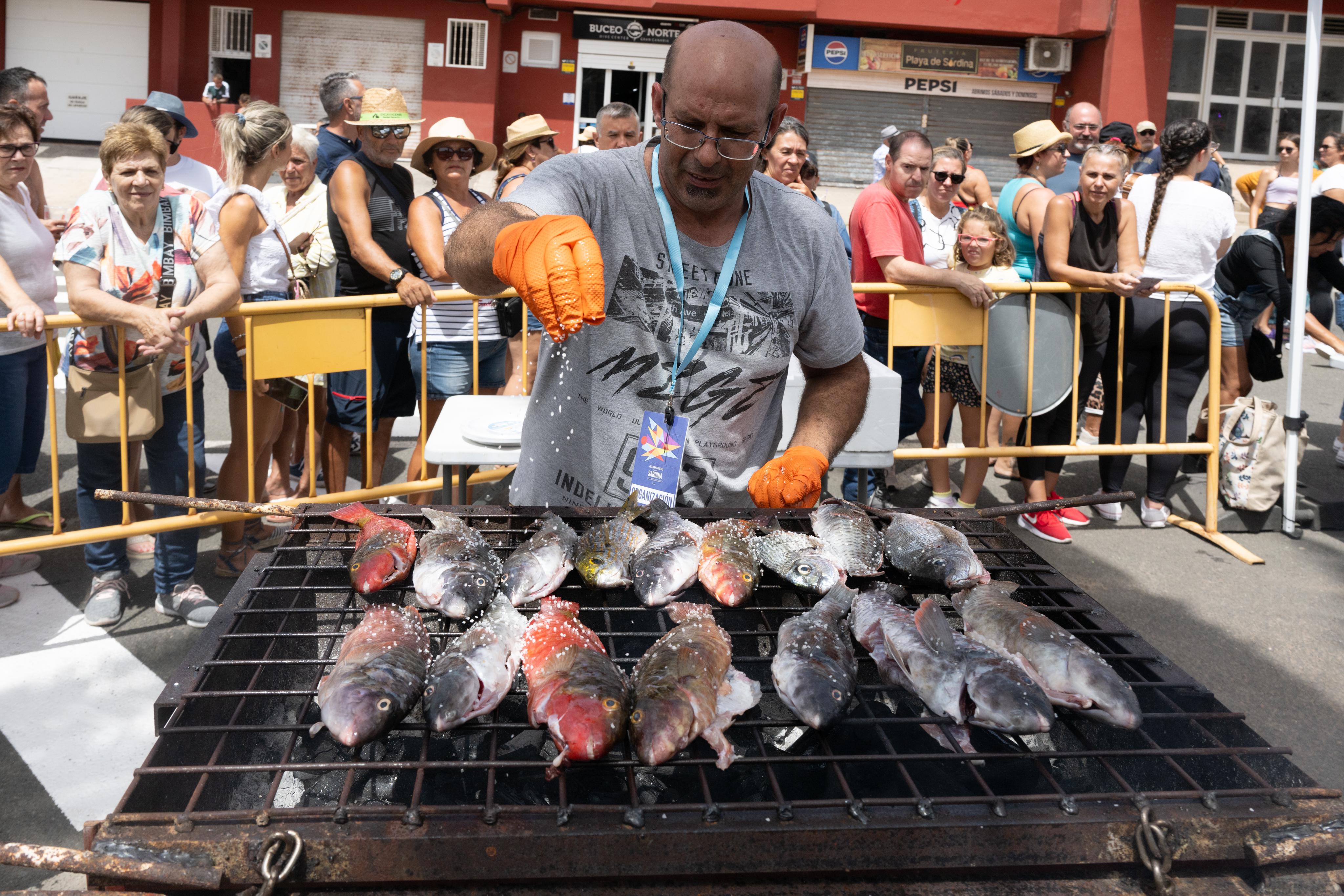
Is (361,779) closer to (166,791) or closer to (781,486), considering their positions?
(166,791)

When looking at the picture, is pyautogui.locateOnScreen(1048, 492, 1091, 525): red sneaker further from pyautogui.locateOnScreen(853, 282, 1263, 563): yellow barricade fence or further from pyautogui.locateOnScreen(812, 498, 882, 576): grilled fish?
pyautogui.locateOnScreen(812, 498, 882, 576): grilled fish

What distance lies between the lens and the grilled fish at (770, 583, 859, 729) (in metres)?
1.90

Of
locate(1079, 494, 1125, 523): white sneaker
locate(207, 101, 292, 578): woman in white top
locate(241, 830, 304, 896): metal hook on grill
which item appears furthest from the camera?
locate(1079, 494, 1125, 523): white sneaker

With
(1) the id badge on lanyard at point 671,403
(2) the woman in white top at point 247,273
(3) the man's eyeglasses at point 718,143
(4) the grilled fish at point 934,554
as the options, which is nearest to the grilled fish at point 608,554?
(1) the id badge on lanyard at point 671,403

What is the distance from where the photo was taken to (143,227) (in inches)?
194

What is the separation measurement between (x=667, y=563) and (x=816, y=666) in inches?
21.6

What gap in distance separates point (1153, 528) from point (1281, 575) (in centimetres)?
92

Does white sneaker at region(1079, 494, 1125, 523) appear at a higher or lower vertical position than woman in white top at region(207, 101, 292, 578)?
lower

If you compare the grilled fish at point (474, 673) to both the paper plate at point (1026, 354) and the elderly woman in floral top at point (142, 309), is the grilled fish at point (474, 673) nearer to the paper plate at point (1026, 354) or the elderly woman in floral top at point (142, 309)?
the elderly woman in floral top at point (142, 309)

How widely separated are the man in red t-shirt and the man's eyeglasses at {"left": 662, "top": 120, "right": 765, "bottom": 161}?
3.97 m

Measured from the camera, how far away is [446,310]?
6.20 meters

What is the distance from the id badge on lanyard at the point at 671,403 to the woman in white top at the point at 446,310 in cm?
348

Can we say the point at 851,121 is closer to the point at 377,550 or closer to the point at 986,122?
the point at 986,122

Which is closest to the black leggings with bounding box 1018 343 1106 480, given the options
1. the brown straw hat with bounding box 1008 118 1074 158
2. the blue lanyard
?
the brown straw hat with bounding box 1008 118 1074 158
